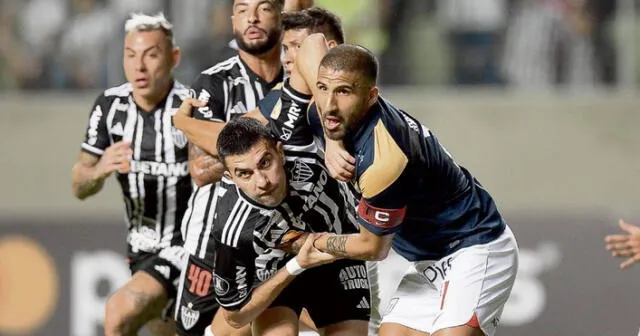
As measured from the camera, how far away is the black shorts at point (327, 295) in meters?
6.45

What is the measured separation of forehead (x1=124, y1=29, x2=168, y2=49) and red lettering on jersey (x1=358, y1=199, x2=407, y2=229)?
7.13 ft

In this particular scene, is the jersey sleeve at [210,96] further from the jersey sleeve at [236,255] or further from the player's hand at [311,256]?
the player's hand at [311,256]

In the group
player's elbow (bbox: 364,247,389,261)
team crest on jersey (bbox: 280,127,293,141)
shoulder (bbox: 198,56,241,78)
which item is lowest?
player's elbow (bbox: 364,247,389,261)

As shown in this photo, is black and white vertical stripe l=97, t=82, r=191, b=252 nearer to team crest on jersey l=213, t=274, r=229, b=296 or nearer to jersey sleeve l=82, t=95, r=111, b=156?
jersey sleeve l=82, t=95, r=111, b=156

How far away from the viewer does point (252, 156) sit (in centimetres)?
589

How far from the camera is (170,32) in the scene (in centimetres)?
770

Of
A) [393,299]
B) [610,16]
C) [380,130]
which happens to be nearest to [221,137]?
[380,130]

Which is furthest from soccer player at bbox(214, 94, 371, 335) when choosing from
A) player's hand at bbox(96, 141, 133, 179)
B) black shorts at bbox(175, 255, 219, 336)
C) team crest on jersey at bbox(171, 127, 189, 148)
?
team crest on jersey at bbox(171, 127, 189, 148)

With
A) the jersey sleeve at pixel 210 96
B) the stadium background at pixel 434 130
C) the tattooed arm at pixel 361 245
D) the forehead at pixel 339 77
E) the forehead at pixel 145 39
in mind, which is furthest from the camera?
the stadium background at pixel 434 130

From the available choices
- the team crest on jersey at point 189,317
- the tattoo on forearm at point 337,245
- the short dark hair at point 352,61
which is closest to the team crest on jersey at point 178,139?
the team crest on jersey at point 189,317

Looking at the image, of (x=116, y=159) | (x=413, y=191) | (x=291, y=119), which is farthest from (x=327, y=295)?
(x=116, y=159)

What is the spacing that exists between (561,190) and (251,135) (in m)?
5.69

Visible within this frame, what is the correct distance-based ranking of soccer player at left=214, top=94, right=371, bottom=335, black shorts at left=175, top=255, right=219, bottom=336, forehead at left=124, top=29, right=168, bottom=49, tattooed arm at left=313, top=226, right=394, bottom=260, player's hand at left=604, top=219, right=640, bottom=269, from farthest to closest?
forehead at left=124, top=29, right=168, bottom=49 < black shorts at left=175, top=255, right=219, bottom=336 < player's hand at left=604, top=219, right=640, bottom=269 < soccer player at left=214, top=94, right=371, bottom=335 < tattooed arm at left=313, top=226, right=394, bottom=260

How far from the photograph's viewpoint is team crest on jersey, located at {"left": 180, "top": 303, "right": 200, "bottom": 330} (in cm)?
726
